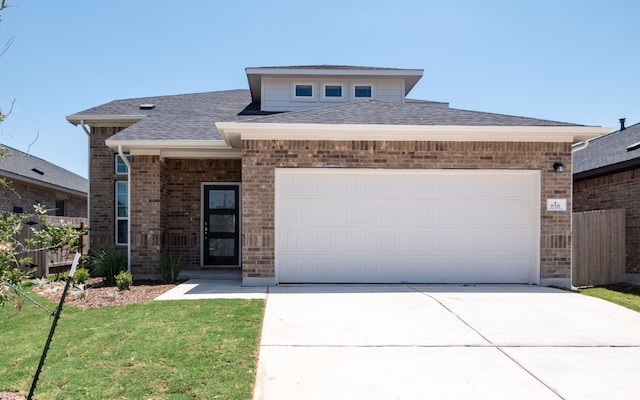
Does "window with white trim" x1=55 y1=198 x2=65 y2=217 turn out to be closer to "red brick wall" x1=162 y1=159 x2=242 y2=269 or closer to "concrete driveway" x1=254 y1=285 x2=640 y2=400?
"red brick wall" x1=162 y1=159 x2=242 y2=269

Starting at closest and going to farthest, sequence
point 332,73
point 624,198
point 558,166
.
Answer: point 558,166
point 624,198
point 332,73

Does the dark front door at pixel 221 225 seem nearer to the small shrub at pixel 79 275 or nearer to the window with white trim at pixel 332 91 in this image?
the small shrub at pixel 79 275

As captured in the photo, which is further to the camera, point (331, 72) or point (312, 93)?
point (312, 93)

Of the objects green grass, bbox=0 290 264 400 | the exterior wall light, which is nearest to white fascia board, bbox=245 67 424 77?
the exterior wall light

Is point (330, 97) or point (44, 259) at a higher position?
point (330, 97)

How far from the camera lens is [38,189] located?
16922 millimetres

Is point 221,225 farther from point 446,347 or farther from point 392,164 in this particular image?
point 446,347

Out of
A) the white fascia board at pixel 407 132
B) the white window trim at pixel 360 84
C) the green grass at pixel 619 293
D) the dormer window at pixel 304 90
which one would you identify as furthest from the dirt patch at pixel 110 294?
the green grass at pixel 619 293

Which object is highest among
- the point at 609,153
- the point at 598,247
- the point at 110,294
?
the point at 609,153

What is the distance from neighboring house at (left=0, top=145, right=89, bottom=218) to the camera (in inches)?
591

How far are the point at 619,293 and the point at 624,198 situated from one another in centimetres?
Result: 299

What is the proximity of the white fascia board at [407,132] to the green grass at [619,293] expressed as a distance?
3.28 meters

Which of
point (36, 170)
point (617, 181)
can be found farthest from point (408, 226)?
point (36, 170)

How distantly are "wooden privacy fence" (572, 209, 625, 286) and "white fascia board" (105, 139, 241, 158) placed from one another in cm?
835
